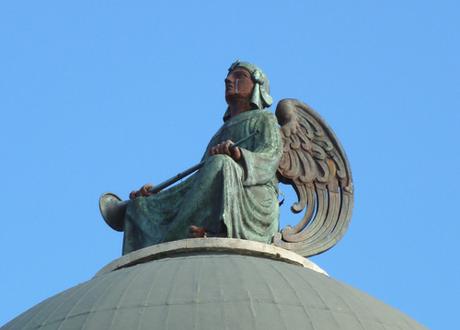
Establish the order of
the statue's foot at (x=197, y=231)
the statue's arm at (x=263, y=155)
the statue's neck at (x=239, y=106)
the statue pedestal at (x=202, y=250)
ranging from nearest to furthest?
1. the statue pedestal at (x=202, y=250)
2. the statue's foot at (x=197, y=231)
3. the statue's arm at (x=263, y=155)
4. the statue's neck at (x=239, y=106)

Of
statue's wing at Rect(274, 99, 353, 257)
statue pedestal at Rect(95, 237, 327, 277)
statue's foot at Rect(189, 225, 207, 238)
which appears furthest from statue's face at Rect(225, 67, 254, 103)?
statue pedestal at Rect(95, 237, 327, 277)

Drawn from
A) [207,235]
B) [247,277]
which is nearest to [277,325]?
[247,277]

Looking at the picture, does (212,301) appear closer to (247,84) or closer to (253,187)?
(253,187)

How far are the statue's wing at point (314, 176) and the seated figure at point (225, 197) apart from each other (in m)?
0.45

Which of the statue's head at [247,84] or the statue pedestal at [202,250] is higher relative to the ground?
the statue's head at [247,84]

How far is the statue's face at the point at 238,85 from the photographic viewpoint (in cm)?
3375

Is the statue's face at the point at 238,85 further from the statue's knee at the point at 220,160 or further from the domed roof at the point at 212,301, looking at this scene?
the domed roof at the point at 212,301

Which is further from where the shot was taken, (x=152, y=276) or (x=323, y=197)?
(x=323, y=197)

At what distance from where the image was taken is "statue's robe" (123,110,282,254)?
102ft

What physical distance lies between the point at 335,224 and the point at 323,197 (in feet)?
1.82

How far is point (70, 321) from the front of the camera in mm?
28234

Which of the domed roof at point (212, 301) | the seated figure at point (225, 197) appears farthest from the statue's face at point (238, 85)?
the domed roof at point (212, 301)

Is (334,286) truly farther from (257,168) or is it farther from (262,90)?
(262,90)

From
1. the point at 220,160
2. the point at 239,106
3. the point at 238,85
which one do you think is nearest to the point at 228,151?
the point at 220,160
